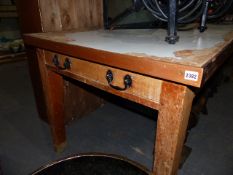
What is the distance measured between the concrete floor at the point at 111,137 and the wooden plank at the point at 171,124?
1.94 ft

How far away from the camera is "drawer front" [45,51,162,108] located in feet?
2.03

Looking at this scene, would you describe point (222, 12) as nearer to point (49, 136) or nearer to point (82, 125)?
point (82, 125)

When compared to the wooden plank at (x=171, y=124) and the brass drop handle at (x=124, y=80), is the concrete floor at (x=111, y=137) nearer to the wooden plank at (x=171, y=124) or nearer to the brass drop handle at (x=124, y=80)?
the wooden plank at (x=171, y=124)

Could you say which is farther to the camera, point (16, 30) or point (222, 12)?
point (16, 30)

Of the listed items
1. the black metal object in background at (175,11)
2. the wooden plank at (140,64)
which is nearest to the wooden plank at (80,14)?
the black metal object in background at (175,11)

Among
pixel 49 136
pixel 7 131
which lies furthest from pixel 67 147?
pixel 7 131

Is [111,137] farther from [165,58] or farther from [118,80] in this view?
[165,58]

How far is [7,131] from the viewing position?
60.4 inches

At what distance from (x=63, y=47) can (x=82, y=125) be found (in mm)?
970

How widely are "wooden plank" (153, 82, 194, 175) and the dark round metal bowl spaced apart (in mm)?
86

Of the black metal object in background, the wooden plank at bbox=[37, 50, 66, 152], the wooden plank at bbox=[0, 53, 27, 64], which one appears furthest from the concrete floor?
the wooden plank at bbox=[0, 53, 27, 64]

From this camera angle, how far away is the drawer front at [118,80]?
62 cm

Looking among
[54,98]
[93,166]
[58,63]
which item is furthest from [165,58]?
[54,98]

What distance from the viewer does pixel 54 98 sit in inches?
44.8
